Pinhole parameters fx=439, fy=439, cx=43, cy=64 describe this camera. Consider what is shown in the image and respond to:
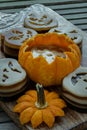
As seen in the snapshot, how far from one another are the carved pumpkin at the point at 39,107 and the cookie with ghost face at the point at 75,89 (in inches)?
1.2

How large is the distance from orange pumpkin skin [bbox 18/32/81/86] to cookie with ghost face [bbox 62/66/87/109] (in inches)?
1.7

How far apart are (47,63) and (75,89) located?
133 millimetres

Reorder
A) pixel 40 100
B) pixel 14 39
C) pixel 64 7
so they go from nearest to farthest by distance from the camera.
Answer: pixel 40 100, pixel 14 39, pixel 64 7

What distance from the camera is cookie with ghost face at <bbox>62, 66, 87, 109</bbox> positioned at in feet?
4.39

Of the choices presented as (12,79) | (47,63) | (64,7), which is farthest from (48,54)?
(64,7)

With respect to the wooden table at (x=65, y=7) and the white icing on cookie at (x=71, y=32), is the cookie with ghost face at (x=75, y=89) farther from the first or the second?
the wooden table at (x=65, y=7)

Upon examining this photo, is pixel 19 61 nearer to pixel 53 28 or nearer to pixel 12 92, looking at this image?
pixel 12 92

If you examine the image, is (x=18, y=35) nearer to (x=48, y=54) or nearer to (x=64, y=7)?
(x=48, y=54)

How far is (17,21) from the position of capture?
1.88m

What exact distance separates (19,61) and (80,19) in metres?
0.76

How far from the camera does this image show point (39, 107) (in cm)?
133

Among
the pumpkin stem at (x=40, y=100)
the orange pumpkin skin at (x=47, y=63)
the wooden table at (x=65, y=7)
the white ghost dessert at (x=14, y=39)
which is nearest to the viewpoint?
the pumpkin stem at (x=40, y=100)

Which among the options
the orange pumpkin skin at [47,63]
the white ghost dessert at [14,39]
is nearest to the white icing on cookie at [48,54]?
the orange pumpkin skin at [47,63]

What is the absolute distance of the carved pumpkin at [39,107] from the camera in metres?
1.30
